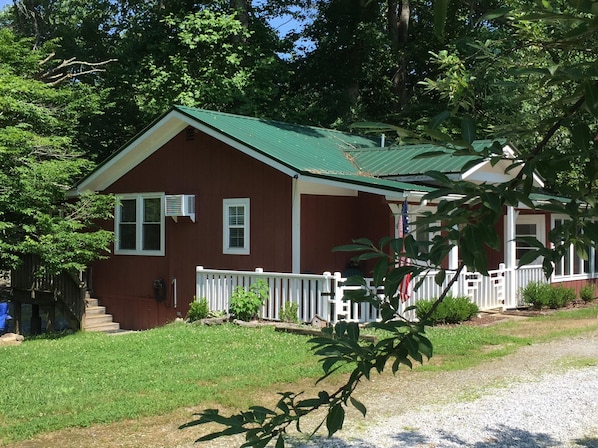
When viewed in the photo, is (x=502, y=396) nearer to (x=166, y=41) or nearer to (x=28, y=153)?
(x=28, y=153)

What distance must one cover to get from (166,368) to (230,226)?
652 centimetres

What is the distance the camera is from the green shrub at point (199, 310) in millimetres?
14398

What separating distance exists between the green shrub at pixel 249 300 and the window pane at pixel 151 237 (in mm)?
3969

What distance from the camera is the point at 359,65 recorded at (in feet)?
95.3

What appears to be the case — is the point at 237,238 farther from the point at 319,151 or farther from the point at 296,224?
the point at 319,151

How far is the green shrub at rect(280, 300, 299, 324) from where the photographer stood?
13414 millimetres

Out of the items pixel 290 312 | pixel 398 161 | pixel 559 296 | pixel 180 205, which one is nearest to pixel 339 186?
pixel 290 312

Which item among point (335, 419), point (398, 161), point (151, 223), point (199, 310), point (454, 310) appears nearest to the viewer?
point (335, 419)

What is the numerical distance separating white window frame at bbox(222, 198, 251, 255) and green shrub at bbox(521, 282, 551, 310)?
688 cm

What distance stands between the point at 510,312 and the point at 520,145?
571 inches

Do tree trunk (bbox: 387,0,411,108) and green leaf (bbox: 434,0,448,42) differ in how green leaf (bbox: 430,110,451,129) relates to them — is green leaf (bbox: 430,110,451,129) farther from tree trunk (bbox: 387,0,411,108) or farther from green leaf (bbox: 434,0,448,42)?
tree trunk (bbox: 387,0,411,108)

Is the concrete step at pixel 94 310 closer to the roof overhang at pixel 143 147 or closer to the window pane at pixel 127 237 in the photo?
the window pane at pixel 127 237

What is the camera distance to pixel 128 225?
1781 centimetres

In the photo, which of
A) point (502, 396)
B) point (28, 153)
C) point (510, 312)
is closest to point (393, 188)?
point (510, 312)
